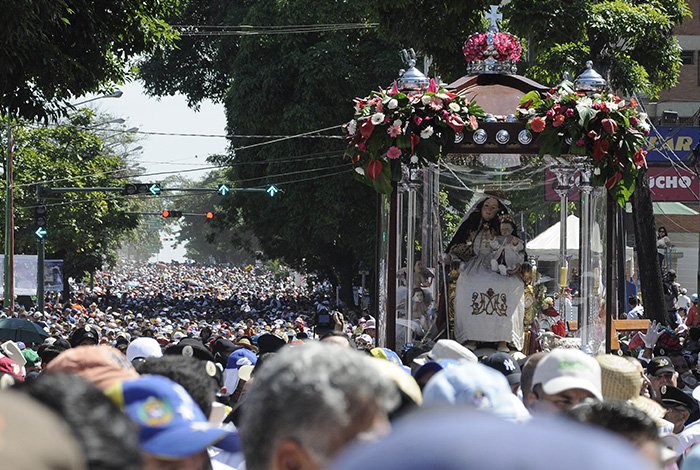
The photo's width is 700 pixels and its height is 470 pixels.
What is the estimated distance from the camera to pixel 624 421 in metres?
3.71

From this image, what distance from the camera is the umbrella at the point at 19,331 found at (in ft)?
60.7

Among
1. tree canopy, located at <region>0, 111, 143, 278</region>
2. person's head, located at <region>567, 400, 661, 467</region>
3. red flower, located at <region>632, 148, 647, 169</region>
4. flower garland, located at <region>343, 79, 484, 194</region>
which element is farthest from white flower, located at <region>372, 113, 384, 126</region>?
tree canopy, located at <region>0, 111, 143, 278</region>

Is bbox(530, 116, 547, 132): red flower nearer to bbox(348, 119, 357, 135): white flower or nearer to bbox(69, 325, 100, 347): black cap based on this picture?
bbox(348, 119, 357, 135): white flower

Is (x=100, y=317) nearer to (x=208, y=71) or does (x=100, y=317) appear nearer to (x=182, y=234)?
(x=208, y=71)

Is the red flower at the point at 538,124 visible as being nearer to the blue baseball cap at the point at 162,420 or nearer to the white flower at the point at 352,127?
the white flower at the point at 352,127

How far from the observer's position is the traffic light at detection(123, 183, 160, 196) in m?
40.0

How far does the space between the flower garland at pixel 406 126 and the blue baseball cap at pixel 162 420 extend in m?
8.39

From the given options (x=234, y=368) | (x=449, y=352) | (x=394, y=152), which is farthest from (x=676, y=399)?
(x=394, y=152)

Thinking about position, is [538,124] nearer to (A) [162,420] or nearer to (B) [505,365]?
(B) [505,365]

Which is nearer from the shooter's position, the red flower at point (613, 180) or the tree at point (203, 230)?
the red flower at point (613, 180)

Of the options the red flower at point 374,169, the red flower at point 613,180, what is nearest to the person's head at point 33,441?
the red flower at point 374,169

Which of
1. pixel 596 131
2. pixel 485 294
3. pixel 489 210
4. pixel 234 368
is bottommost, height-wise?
pixel 234 368

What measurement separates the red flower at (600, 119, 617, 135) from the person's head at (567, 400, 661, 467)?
8.05 metres

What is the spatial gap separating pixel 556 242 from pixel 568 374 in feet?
28.1
